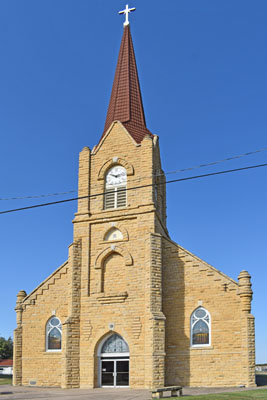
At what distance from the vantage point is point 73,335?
2878 centimetres

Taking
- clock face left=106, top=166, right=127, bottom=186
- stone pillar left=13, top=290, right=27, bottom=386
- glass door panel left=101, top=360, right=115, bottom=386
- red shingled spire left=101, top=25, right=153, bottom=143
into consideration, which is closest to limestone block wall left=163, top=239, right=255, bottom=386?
glass door panel left=101, top=360, right=115, bottom=386

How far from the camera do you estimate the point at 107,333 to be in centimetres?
2867

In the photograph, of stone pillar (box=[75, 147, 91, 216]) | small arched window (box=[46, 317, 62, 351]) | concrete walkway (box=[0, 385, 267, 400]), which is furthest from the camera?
stone pillar (box=[75, 147, 91, 216])

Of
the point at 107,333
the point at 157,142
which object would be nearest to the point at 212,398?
the point at 107,333

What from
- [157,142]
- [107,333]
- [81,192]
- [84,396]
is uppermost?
[157,142]

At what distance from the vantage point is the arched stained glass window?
2836 centimetres

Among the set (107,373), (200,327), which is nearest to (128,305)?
(107,373)

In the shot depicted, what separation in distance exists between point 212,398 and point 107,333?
32.9 ft

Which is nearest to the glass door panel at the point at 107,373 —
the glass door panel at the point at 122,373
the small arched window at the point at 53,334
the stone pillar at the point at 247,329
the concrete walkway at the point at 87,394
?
the glass door panel at the point at 122,373

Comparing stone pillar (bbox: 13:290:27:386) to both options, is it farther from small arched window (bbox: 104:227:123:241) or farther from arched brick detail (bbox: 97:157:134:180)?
arched brick detail (bbox: 97:157:134:180)

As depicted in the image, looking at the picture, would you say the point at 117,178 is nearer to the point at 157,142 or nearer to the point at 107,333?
the point at 157,142

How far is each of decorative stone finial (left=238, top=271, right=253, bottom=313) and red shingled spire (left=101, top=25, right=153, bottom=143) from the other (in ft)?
34.8

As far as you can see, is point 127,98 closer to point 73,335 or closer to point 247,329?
point 73,335

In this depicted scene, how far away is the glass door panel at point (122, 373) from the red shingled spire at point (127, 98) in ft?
43.1
